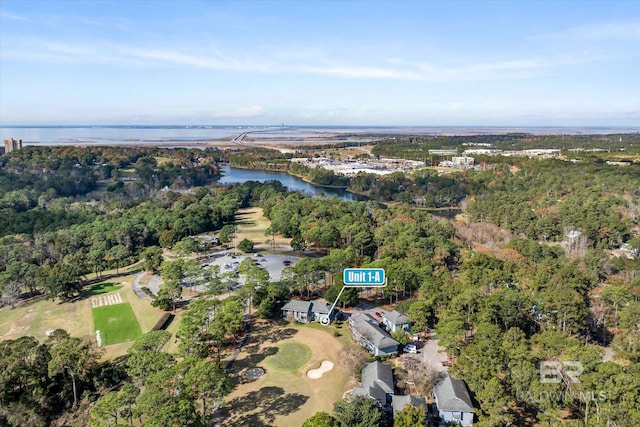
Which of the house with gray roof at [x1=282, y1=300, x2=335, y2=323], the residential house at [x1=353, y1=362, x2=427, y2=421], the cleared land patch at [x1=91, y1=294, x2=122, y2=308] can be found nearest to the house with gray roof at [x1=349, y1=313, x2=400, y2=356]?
the residential house at [x1=353, y1=362, x2=427, y2=421]

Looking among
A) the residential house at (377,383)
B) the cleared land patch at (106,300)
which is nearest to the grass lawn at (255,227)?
the cleared land patch at (106,300)

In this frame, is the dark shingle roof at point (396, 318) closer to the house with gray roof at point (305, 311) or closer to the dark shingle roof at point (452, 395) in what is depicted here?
the house with gray roof at point (305, 311)

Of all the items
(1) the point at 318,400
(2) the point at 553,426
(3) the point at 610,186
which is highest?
(3) the point at 610,186

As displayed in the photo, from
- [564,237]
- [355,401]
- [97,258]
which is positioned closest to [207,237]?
[97,258]

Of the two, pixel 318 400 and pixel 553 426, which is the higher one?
pixel 553 426

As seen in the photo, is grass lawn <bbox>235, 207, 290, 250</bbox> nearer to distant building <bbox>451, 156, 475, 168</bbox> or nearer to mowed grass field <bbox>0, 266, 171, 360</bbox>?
mowed grass field <bbox>0, 266, 171, 360</bbox>

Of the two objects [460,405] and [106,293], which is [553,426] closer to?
[460,405]
